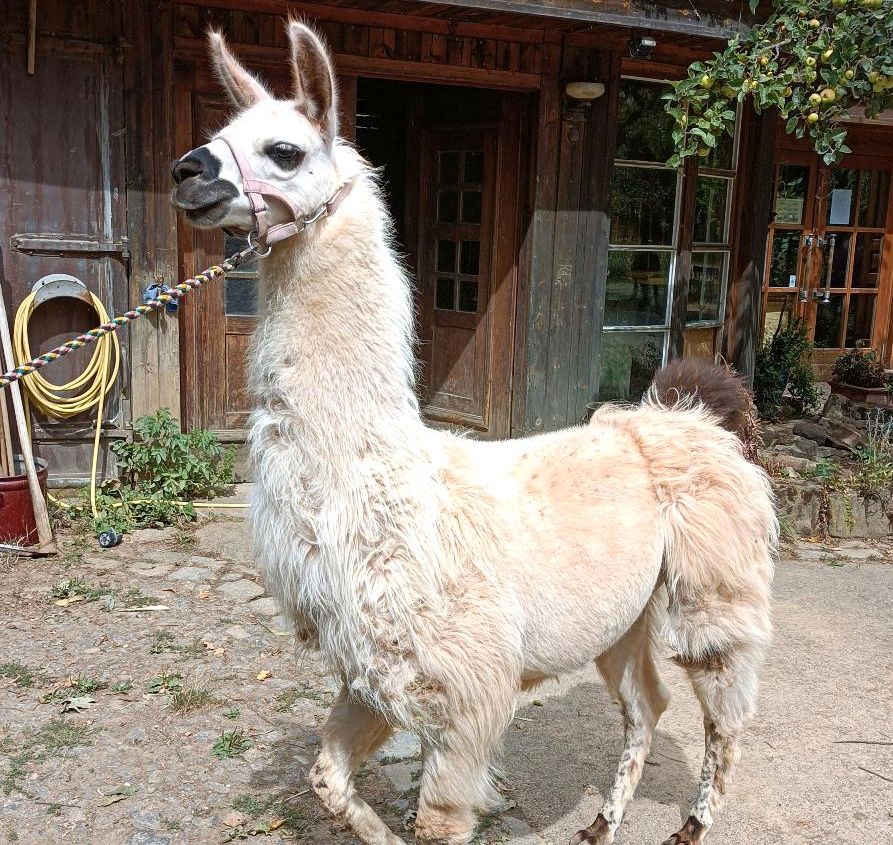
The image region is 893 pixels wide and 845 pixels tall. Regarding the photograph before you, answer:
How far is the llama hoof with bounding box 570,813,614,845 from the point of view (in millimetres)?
2973

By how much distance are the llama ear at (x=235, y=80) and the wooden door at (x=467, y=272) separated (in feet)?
15.9

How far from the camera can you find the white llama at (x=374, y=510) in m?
2.26

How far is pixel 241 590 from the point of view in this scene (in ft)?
16.1

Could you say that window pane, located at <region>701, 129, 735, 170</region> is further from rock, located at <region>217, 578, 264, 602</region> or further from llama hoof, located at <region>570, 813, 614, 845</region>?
llama hoof, located at <region>570, 813, 614, 845</region>

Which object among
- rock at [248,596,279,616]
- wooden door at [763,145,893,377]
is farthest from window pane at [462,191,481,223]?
wooden door at [763,145,893,377]

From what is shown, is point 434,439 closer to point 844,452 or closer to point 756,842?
point 756,842

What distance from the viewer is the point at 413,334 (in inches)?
100.0

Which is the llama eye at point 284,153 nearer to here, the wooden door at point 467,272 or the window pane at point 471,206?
the wooden door at point 467,272

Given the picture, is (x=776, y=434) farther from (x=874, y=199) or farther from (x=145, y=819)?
(x=145, y=819)

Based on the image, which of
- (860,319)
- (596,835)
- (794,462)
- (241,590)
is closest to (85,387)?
(241,590)

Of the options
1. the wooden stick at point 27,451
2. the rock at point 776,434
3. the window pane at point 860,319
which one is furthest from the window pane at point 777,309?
the wooden stick at point 27,451

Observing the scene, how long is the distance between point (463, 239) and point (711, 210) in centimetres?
223

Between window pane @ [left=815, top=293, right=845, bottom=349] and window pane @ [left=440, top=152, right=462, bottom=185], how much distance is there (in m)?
6.12

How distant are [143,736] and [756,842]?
223 cm
